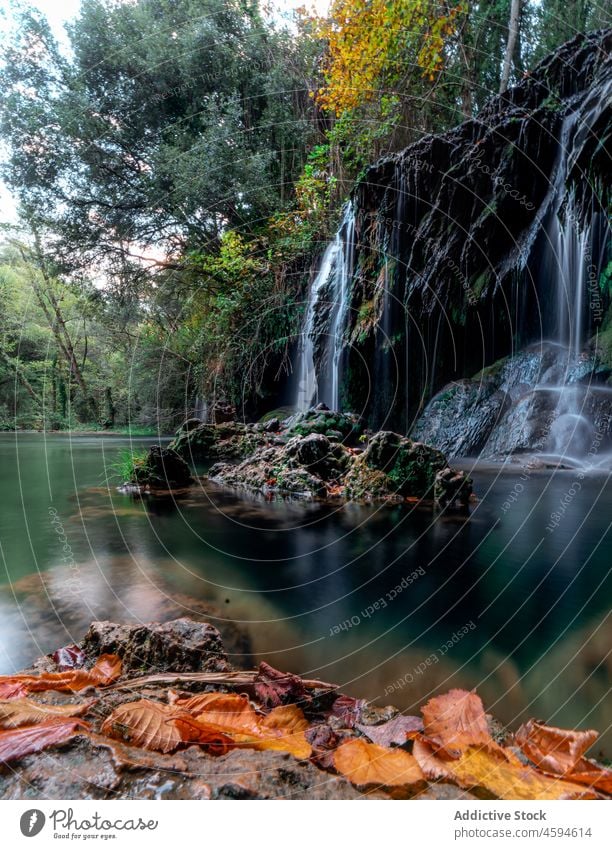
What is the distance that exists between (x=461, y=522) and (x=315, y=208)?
4.65 metres

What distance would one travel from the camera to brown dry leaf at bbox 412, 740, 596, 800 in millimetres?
657

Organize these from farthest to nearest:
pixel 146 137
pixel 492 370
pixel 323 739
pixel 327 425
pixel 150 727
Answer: pixel 492 370 → pixel 327 425 → pixel 146 137 → pixel 323 739 → pixel 150 727

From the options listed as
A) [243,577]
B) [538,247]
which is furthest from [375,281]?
[243,577]

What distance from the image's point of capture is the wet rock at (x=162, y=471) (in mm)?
4523

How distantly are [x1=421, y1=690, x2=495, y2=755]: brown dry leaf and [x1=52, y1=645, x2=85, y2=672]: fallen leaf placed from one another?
41.4 inches

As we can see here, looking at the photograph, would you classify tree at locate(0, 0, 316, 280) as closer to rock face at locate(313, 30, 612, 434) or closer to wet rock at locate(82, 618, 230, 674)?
rock face at locate(313, 30, 612, 434)

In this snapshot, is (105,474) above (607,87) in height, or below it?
below

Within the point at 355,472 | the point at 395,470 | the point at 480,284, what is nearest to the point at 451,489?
the point at 395,470

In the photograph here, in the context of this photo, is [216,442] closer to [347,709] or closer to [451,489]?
[451,489]

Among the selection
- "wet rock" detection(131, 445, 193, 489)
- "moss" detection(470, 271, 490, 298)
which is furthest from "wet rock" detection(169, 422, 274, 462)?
"moss" detection(470, 271, 490, 298)

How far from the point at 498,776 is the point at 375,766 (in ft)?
0.66

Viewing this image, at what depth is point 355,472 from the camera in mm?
4250
